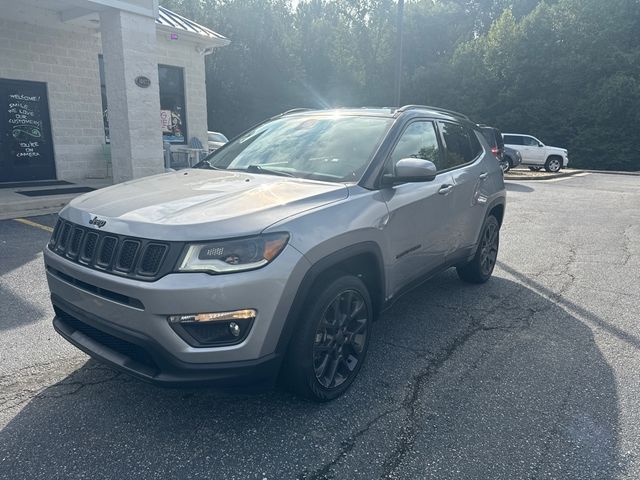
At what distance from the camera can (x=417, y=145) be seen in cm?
398

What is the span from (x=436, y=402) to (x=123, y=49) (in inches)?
357

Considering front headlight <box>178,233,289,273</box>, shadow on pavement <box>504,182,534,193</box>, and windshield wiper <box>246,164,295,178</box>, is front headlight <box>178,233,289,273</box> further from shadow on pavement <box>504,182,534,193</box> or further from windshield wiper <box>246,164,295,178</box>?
shadow on pavement <box>504,182,534,193</box>

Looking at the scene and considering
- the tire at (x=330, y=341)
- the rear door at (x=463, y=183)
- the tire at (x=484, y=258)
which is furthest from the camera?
the tire at (x=484, y=258)

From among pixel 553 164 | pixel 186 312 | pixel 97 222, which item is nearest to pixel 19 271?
pixel 97 222

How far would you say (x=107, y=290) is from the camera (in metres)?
2.53

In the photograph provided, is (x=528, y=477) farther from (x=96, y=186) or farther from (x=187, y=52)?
(x=187, y=52)

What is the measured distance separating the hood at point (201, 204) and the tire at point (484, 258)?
8.40ft

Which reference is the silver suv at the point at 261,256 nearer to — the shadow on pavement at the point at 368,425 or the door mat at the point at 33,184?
the shadow on pavement at the point at 368,425

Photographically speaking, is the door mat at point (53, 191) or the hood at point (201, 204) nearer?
the hood at point (201, 204)

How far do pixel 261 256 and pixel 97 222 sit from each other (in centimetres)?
97

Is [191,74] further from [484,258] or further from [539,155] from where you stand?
[539,155]

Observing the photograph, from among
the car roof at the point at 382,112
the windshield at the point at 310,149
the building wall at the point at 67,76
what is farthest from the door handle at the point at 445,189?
the building wall at the point at 67,76

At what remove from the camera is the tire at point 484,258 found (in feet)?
17.0

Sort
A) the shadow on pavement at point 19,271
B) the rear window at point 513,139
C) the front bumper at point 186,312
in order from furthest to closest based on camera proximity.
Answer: the rear window at point 513,139, the shadow on pavement at point 19,271, the front bumper at point 186,312
